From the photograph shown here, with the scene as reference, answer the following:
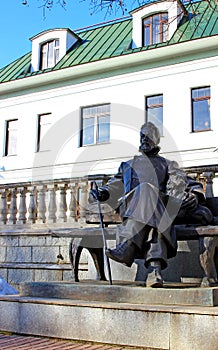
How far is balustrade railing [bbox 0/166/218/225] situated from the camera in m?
8.70

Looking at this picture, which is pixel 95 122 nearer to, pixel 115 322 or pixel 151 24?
pixel 151 24

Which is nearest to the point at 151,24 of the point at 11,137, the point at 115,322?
the point at 11,137

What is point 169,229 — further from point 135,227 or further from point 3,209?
point 3,209

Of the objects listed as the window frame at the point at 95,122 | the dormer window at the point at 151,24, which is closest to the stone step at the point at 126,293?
the window frame at the point at 95,122

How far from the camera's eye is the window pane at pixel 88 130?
61.0 feet

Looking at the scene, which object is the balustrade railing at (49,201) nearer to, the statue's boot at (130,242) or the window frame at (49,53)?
the statue's boot at (130,242)

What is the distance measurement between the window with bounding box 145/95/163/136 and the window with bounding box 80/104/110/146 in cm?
161

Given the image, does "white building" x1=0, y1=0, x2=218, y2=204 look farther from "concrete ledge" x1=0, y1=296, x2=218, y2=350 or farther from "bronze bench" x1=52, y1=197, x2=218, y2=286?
"concrete ledge" x1=0, y1=296, x2=218, y2=350

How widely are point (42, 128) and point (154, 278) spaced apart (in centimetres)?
1629

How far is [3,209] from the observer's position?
962cm

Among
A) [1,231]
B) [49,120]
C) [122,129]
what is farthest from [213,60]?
[1,231]

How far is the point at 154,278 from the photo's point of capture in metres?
4.26

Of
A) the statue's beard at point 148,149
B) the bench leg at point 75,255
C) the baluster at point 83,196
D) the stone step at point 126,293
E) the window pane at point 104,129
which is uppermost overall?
the window pane at point 104,129

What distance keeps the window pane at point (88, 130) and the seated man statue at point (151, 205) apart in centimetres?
1312
